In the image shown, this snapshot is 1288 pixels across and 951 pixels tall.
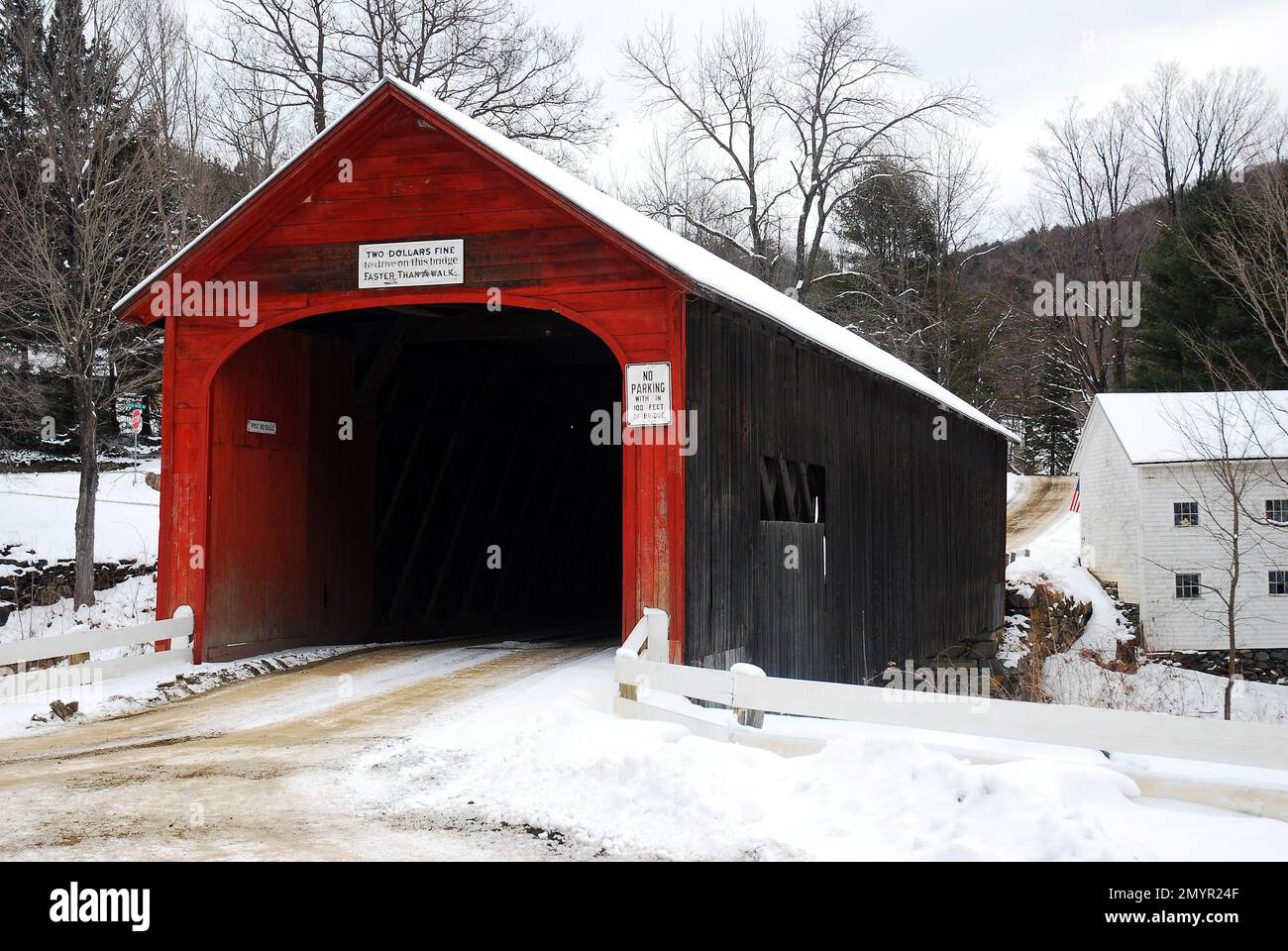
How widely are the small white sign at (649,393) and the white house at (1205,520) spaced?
→ 762 inches

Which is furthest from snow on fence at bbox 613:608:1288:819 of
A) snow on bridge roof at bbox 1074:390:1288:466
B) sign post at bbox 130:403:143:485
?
snow on bridge roof at bbox 1074:390:1288:466

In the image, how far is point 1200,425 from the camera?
2723 cm

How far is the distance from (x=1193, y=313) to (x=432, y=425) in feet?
91.5

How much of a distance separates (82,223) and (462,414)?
24.3 ft

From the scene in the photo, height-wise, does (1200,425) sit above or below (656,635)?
above

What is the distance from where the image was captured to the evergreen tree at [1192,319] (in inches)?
1278

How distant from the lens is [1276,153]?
38656 mm
